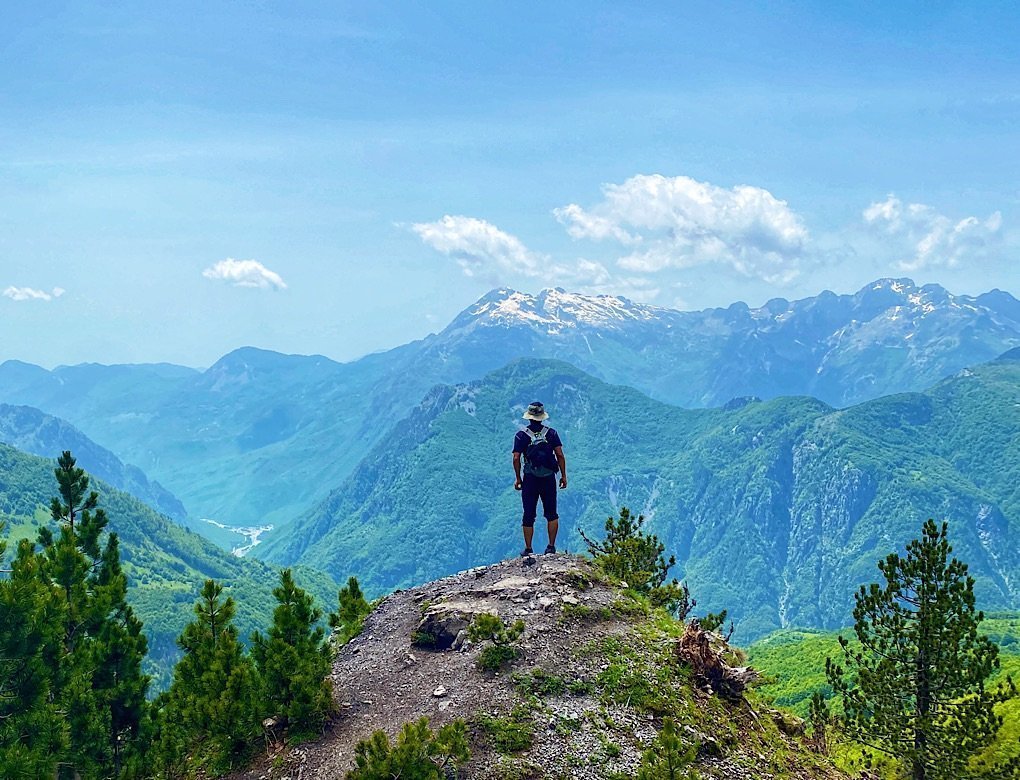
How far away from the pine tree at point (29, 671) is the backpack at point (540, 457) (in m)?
16.1

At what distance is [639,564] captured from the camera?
108ft

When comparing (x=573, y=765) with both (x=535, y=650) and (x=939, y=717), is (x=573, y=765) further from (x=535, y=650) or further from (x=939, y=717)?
(x=939, y=717)

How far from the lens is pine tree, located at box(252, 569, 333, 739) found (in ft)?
65.5

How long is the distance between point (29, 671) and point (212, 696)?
21.0 feet

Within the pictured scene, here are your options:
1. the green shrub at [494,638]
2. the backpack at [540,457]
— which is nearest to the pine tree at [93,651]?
the green shrub at [494,638]

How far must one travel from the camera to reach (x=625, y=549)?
107ft

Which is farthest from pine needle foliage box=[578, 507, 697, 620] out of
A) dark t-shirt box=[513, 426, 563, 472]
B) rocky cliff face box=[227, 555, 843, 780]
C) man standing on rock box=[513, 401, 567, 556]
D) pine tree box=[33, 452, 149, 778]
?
pine tree box=[33, 452, 149, 778]

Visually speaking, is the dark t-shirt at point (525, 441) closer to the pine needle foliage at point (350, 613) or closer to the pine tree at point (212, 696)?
the pine needle foliage at point (350, 613)

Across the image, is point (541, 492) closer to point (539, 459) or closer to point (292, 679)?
point (539, 459)

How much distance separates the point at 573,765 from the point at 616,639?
5524 millimetres

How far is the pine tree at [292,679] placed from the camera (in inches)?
786

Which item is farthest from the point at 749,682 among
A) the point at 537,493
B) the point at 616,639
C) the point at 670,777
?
the point at 537,493

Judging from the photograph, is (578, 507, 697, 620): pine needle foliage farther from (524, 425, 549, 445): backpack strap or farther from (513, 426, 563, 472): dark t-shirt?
(524, 425, 549, 445): backpack strap

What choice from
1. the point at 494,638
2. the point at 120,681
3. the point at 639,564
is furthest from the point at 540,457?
the point at 120,681
